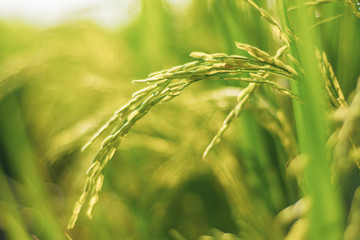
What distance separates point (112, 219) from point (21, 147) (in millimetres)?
460

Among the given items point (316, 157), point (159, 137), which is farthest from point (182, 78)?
point (159, 137)

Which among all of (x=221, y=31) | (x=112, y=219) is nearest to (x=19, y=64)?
(x=112, y=219)

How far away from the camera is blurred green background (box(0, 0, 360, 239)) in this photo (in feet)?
2.62

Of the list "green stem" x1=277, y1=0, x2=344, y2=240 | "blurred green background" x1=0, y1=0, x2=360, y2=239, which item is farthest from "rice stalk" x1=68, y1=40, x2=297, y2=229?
"blurred green background" x1=0, y1=0, x2=360, y2=239

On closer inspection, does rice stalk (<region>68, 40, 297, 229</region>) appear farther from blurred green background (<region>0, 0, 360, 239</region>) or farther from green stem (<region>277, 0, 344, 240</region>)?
blurred green background (<region>0, 0, 360, 239</region>)

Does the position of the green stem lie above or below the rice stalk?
below

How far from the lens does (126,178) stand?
1272 millimetres

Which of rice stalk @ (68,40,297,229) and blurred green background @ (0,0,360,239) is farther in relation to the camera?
blurred green background @ (0,0,360,239)

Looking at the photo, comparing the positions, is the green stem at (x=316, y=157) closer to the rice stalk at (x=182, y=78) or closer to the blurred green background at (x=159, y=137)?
the rice stalk at (x=182, y=78)

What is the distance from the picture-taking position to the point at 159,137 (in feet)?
4.07

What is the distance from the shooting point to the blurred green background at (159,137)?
2.62 feet

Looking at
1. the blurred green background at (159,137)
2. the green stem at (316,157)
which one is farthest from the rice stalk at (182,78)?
the blurred green background at (159,137)

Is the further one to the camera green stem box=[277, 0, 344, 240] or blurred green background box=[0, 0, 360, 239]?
blurred green background box=[0, 0, 360, 239]

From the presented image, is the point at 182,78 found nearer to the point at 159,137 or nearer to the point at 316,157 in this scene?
the point at 316,157
